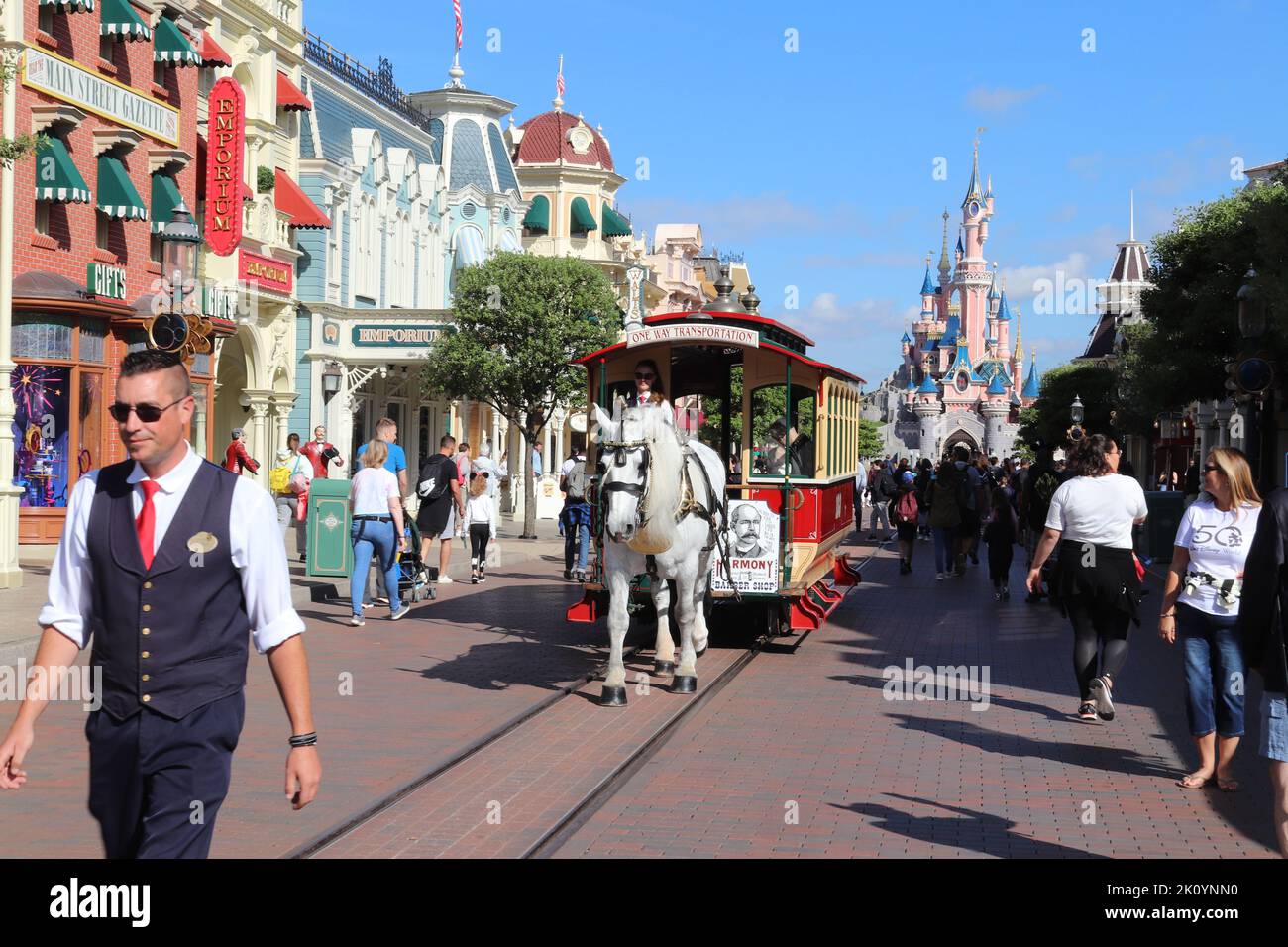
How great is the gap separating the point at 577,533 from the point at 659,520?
10.9 m

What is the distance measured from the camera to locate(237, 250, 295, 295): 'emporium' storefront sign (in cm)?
3042

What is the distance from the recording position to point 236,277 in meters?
30.0

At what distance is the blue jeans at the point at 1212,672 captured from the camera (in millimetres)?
8242

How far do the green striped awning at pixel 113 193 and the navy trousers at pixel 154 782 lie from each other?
21.3 metres

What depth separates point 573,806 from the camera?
730cm

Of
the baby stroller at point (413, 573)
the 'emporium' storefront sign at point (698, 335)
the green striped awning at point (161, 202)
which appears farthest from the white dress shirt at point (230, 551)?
the green striped awning at point (161, 202)

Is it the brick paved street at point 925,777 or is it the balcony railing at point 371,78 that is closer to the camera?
the brick paved street at point 925,777

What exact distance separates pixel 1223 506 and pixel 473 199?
130 feet

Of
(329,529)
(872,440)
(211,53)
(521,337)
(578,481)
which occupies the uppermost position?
(211,53)

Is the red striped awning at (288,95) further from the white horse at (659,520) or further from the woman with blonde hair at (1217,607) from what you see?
the woman with blonde hair at (1217,607)

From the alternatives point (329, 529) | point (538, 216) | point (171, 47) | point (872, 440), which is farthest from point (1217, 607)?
point (872, 440)

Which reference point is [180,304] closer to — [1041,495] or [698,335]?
[698,335]

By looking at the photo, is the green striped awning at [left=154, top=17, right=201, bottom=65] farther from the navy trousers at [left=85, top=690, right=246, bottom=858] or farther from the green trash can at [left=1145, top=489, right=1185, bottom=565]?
the navy trousers at [left=85, top=690, right=246, bottom=858]

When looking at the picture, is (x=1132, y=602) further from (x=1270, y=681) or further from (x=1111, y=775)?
(x=1270, y=681)
